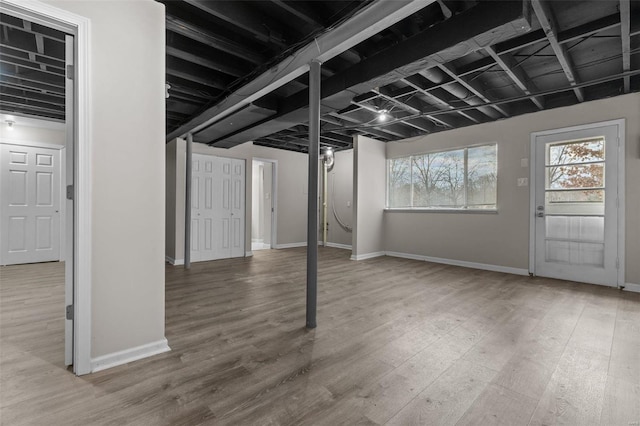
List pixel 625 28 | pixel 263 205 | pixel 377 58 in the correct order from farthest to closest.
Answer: pixel 263 205
pixel 377 58
pixel 625 28

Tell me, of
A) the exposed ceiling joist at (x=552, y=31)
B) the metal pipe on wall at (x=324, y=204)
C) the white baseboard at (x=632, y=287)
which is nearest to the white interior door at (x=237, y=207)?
the metal pipe on wall at (x=324, y=204)

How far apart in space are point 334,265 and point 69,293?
4046 mm

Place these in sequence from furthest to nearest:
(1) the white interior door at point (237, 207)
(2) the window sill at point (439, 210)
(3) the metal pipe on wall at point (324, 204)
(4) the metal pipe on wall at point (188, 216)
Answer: (3) the metal pipe on wall at point (324, 204) < (1) the white interior door at point (237, 207) < (2) the window sill at point (439, 210) < (4) the metal pipe on wall at point (188, 216)

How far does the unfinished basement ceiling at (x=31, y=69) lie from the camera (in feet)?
9.11

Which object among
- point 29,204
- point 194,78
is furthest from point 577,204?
point 29,204

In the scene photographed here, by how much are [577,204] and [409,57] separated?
366 centimetres

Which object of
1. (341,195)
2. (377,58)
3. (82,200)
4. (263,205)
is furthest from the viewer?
(263,205)

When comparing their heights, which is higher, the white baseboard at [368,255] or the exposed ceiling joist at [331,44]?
the exposed ceiling joist at [331,44]

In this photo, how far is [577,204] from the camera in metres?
4.27

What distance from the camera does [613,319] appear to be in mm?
2844

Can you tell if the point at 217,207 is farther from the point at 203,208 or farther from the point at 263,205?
the point at 263,205

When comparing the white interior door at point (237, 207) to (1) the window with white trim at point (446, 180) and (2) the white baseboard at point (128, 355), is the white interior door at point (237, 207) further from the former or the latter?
(2) the white baseboard at point (128, 355)

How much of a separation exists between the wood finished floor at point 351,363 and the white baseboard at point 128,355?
0.20 feet

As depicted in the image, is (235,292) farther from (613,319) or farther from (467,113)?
(467,113)
